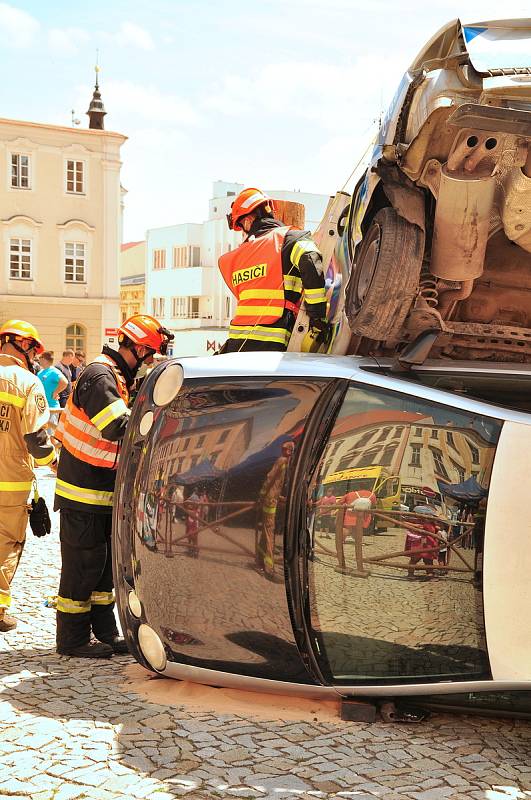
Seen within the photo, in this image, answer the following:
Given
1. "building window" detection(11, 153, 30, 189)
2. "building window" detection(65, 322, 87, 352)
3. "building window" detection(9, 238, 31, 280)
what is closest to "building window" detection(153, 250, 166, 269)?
"building window" detection(65, 322, 87, 352)

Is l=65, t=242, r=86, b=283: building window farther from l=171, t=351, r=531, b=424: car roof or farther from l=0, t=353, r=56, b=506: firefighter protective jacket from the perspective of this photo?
l=171, t=351, r=531, b=424: car roof

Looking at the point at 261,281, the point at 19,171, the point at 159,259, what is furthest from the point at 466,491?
the point at 159,259

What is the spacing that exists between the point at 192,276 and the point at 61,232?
70.7ft

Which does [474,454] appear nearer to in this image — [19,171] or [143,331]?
[143,331]

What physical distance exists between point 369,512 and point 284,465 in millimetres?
421

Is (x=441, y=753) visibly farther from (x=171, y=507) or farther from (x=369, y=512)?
(x=171, y=507)

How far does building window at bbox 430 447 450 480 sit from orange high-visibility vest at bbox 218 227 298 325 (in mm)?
2261

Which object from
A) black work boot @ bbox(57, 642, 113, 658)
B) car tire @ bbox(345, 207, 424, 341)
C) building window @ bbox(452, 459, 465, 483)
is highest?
car tire @ bbox(345, 207, 424, 341)

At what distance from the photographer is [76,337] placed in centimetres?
4162

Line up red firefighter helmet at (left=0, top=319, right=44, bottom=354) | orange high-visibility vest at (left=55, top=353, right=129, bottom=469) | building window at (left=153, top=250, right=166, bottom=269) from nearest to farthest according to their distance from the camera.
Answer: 1. orange high-visibility vest at (left=55, top=353, right=129, bottom=469)
2. red firefighter helmet at (left=0, top=319, right=44, bottom=354)
3. building window at (left=153, top=250, right=166, bottom=269)

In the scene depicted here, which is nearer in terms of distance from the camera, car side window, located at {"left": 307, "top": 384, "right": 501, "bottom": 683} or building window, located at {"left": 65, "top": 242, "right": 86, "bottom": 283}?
car side window, located at {"left": 307, "top": 384, "right": 501, "bottom": 683}

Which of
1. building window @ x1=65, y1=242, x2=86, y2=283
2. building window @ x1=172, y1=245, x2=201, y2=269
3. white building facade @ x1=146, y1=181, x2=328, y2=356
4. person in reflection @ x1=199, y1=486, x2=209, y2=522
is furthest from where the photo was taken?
building window @ x1=172, y1=245, x2=201, y2=269

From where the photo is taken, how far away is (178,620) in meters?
4.38

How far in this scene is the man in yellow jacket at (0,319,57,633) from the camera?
6.16 meters
